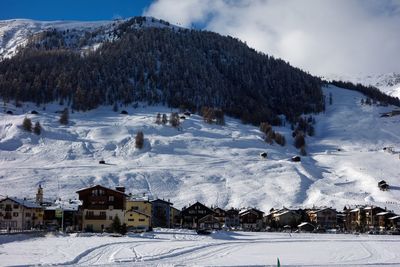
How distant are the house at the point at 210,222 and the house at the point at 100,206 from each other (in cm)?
2560

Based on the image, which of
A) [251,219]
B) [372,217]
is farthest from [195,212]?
[372,217]

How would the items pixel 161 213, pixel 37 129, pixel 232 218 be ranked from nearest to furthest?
pixel 161 213
pixel 232 218
pixel 37 129

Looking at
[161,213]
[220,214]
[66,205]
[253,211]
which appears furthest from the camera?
[253,211]

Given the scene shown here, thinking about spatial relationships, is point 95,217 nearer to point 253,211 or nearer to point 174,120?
point 253,211

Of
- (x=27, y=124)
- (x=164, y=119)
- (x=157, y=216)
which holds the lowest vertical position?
(x=157, y=216)

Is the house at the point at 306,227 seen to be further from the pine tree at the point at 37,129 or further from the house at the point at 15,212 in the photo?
the pine tree at the point at 37,129

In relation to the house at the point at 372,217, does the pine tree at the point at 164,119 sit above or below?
above

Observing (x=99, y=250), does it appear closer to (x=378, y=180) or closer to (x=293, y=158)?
(x=378, y=180)

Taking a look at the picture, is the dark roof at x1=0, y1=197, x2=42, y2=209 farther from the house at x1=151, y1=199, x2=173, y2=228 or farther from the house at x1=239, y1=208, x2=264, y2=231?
the house at x1=239, y1=208, x2=264, y2=231

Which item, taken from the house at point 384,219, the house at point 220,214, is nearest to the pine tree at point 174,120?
the house at point 220,214

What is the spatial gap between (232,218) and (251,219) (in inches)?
151

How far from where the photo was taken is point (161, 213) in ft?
322

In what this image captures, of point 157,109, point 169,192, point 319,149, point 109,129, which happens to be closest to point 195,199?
point 169,192

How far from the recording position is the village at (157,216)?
3120 inches
